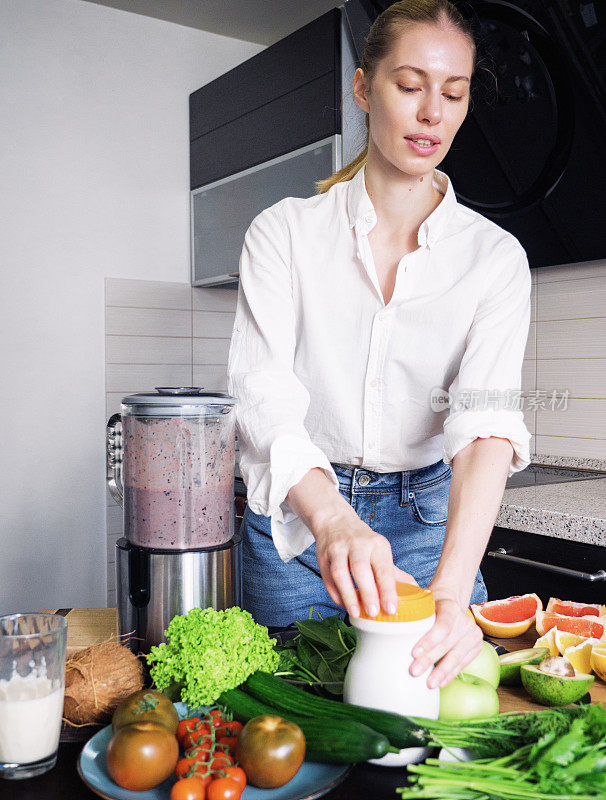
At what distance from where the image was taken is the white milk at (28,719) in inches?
24.8

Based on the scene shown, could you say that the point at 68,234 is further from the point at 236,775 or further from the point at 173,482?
the point at 236,775

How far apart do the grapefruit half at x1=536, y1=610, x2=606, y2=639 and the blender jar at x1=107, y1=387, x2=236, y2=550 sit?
398mm

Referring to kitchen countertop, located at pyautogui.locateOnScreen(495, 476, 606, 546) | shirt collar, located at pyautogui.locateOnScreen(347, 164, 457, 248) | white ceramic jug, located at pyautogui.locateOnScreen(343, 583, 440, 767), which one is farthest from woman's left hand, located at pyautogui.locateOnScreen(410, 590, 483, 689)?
kitchen countertop, located at pyautogui.locateOnScreen(495, 476, 606, 546)

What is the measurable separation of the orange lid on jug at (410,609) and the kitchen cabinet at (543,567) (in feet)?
3.08

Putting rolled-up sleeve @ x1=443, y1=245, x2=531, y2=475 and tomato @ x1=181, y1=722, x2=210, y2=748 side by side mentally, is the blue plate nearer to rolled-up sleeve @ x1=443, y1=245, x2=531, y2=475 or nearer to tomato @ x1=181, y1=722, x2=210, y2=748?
tomato @ x1=181, y1=722, x2=210, y2=748

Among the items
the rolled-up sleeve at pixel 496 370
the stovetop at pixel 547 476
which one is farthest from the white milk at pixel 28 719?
the stovetop at pixel 547 476

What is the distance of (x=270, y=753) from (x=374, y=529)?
2.00 ft

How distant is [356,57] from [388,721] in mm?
2021

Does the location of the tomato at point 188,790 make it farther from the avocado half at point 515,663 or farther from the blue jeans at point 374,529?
the blue jeans at point 374,529

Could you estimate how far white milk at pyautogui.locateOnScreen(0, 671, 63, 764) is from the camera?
0.63m

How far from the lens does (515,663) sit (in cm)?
82

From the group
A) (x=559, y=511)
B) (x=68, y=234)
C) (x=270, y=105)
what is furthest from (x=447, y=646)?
(x=68, y=234)

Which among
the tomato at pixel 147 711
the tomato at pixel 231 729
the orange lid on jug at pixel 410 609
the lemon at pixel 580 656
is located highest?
the orange lid on jug at pixel 410 609

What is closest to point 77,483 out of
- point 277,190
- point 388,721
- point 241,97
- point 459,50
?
point 277,190
